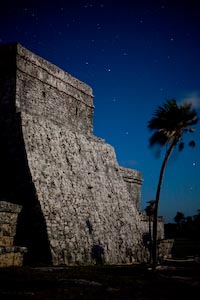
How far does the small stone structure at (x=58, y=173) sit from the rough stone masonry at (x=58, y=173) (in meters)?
A: 0.03

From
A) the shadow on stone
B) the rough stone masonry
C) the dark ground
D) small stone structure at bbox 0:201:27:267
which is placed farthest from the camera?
the rough stone masonry

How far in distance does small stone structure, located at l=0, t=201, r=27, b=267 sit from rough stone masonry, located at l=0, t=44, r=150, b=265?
181 cm

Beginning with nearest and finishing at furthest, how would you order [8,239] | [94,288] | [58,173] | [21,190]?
1. [94,288]
2. [8,239]
3. [21,190]
4. [58,173]

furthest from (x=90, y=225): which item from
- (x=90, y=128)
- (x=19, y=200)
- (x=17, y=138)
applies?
(x=90, y=128)

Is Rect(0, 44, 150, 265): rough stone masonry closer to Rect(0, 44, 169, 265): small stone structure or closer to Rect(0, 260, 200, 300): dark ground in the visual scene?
Rect(0, 44, 169, 265): small stone structure

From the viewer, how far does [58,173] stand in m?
13.6

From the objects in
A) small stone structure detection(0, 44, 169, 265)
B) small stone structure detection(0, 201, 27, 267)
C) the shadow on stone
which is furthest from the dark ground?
small stone structure detection(0, 44, 169, 265)

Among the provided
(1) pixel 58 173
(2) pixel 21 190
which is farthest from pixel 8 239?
(1) pixel 58 173

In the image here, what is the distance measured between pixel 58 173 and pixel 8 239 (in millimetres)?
4706

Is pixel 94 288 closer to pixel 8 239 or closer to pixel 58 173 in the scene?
pixel 8 239

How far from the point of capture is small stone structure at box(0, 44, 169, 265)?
11742 mm

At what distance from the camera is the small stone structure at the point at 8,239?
8.89 meters

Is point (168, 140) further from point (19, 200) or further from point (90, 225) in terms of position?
point (19, 200)

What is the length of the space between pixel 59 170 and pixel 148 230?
8.56 metres
